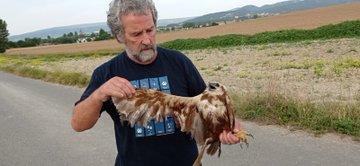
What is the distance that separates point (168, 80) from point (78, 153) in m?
5.62

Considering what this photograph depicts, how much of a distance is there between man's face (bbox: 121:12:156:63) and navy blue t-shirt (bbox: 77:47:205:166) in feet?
0.50

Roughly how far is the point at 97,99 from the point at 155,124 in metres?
0.38

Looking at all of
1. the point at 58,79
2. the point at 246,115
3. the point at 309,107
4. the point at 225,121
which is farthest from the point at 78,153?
the point at 58,79

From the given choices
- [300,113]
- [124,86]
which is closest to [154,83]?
[124,86]

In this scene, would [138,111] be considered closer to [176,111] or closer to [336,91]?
[176,111]

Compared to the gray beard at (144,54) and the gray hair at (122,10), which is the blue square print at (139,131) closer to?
the gray beard at (144,54)

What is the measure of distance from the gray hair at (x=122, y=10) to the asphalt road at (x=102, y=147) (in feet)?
14.3

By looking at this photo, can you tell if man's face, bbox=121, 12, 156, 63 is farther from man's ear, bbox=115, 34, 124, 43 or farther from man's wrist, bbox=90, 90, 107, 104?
man's wrist, bbox=90, 90, 107, 104

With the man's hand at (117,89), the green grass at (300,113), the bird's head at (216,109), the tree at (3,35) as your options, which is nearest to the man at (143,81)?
the man's hand at (117,89)

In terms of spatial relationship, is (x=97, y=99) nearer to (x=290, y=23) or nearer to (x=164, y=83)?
(x=164, y=83)

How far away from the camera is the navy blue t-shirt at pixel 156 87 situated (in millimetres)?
3131

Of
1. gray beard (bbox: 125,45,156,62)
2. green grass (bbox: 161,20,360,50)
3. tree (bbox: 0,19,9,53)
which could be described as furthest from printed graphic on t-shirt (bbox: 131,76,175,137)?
tree (bbox: 0,19,9,53)

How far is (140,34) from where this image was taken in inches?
116

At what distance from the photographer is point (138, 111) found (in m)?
2.81
